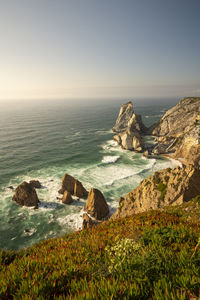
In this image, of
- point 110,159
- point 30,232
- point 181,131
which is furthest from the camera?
point 181,131

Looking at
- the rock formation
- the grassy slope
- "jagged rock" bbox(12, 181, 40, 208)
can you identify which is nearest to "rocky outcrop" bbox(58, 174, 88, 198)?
"jagged rock" bbox(12, 181, 40, 208)

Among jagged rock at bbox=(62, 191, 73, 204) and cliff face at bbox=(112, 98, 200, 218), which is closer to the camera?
cliff face at bbox=(112, 98, 200, 218)

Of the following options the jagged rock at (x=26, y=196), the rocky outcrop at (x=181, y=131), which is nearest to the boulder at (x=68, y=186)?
the jagged rock at (x=26, y=196)

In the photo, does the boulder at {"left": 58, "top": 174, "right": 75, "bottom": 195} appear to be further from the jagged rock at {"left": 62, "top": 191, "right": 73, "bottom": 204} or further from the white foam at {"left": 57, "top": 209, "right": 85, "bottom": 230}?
the white foam at {"left": 57, "top": 209, "right": 85, "bottom": 230}

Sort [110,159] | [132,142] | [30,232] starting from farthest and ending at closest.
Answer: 1. [132,142]
2. [110,159]
3. [30,232]

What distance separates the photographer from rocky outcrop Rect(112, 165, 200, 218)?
20.4 meters

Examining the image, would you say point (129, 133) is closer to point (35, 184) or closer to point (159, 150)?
point (159, 150)

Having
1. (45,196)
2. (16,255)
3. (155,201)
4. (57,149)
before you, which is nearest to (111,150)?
(57,149)

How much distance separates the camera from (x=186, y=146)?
57.7 m

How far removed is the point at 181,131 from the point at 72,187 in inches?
2317

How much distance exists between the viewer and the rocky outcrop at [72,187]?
36.2m

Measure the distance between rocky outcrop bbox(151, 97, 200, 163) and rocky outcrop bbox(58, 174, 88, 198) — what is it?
3528cm

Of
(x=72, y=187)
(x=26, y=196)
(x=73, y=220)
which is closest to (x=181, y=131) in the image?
(x=72, y=187)

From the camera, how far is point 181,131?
7038 cm
